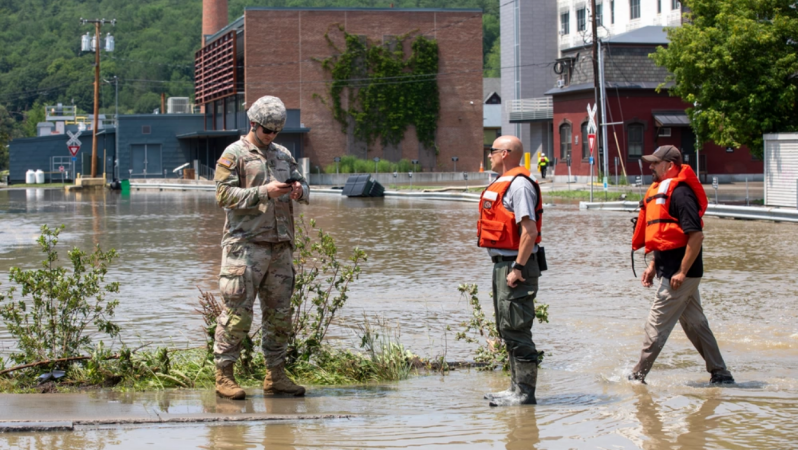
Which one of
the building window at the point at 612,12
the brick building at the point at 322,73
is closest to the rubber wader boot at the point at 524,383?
the brick building at the point at 322,73

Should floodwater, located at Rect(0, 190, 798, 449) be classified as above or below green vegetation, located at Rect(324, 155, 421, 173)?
below

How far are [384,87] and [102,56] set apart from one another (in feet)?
306

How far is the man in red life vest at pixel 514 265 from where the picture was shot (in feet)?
21.3

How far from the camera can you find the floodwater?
5641 mm

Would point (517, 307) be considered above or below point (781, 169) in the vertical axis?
below

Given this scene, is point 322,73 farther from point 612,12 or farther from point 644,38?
→ point 644,38

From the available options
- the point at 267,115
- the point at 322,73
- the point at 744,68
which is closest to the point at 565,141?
the point at 322,73

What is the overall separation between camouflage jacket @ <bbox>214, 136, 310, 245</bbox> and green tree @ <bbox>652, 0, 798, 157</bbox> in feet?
80.6

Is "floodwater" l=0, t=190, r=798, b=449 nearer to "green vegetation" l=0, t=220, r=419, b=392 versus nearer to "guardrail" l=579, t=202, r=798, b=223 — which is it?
"green vegetation" l=0, t=220, r=419, b=392

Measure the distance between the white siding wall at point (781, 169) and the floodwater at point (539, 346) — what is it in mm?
6214

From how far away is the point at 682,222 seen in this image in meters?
7.18

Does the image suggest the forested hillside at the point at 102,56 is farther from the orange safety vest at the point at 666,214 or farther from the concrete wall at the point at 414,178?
the orange safety vest at the point at 666,214

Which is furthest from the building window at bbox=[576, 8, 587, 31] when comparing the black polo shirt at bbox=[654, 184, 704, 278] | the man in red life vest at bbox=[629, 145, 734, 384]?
the black polo shirt at bbox=[654, 184, 704, 278]

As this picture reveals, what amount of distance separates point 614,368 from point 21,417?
4.78 m
